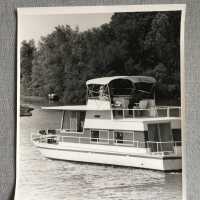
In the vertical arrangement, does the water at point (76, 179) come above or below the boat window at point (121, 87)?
below

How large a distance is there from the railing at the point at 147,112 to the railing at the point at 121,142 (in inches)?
3.0

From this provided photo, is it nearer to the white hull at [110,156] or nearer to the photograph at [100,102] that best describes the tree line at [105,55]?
the photograph at [100,102]

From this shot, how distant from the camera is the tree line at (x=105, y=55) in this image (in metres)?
1.17

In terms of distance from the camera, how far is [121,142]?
3.90ft

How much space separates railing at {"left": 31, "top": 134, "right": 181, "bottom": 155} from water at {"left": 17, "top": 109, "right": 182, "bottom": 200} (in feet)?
0.13

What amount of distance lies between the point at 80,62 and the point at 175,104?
11.8 inches

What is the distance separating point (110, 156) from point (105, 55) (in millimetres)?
297

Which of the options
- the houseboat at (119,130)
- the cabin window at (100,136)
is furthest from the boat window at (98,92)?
the cabin window at (100,136)

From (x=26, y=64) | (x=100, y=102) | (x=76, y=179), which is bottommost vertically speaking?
(x=76, y=179)

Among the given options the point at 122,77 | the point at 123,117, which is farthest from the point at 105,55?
the point at 123,117

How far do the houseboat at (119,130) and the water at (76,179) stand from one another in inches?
0.8

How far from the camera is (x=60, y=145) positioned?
122cm

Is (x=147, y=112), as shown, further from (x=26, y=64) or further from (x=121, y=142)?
(x=26, y=64)

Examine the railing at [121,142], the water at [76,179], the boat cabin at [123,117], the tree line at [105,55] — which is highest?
the tree line at [105,55]
